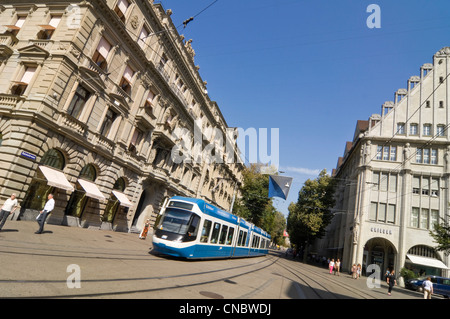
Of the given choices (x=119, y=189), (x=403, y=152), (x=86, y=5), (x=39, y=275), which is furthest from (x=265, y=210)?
(x=39, y=275)

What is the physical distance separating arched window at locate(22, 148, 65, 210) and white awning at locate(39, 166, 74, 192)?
1.15ft

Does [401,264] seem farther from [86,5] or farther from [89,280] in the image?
[86,5]

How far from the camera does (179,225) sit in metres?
11.7

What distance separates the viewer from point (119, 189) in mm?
20438

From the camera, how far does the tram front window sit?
11.5 meters

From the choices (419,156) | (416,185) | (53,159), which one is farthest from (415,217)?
(53,159)

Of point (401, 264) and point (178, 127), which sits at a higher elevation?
point (178, 127)

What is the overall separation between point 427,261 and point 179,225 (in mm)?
30271

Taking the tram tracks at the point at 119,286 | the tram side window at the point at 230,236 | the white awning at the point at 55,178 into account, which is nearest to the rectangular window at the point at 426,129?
the tram side window at the point at 230,236

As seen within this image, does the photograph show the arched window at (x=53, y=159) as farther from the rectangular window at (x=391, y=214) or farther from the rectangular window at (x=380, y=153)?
the rectangular window at (x=380, y=153)

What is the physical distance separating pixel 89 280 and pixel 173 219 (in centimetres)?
622

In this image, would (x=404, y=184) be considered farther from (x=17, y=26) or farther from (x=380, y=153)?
(x=17, y=26)

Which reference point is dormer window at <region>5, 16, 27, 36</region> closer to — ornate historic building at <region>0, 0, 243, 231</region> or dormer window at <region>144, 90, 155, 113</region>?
ornate historic building at <region>0, 0, 243, 231</region>

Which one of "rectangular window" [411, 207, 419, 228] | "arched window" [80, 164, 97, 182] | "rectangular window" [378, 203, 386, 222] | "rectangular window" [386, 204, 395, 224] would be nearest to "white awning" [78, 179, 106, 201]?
"arched window" [80, 164, 97, 182]
